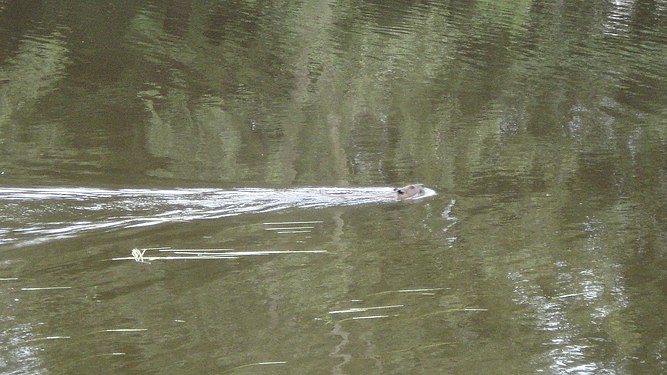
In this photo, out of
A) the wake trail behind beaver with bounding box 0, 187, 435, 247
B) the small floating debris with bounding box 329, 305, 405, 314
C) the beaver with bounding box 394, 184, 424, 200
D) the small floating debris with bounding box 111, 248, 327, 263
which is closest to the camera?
the small floating debris with bounding box 329, 305, 405, 314

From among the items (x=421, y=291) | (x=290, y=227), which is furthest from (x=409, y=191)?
(x=421, y=291)

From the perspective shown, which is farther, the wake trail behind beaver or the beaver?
the beaver

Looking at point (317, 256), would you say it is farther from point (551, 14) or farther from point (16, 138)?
point (551, 14)

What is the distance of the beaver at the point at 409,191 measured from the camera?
940 cm

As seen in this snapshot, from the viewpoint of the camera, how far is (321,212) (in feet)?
29.3

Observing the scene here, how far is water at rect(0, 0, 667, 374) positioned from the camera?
6.53m

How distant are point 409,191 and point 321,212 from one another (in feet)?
3.39

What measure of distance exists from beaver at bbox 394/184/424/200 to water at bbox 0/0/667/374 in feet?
0.45

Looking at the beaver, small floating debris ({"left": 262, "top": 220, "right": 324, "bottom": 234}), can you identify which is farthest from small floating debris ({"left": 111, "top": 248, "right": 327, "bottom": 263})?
the beaver

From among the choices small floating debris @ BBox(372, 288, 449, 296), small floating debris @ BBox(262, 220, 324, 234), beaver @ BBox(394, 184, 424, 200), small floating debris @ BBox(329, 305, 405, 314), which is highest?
beaver @ BBox(394, 184, 424, 200)

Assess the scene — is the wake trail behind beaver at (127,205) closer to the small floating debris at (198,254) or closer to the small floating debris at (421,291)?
the small floating debris at (198,254)

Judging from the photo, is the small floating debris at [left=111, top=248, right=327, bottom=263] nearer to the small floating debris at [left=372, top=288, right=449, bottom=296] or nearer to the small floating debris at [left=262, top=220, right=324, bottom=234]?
the small floating debris at [left=262, top=220, right=324, bottom=234]

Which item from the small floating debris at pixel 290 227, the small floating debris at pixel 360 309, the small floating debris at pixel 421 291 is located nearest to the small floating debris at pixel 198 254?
the small floating debris at pixel 290 227

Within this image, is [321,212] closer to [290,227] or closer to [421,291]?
[290,227]
